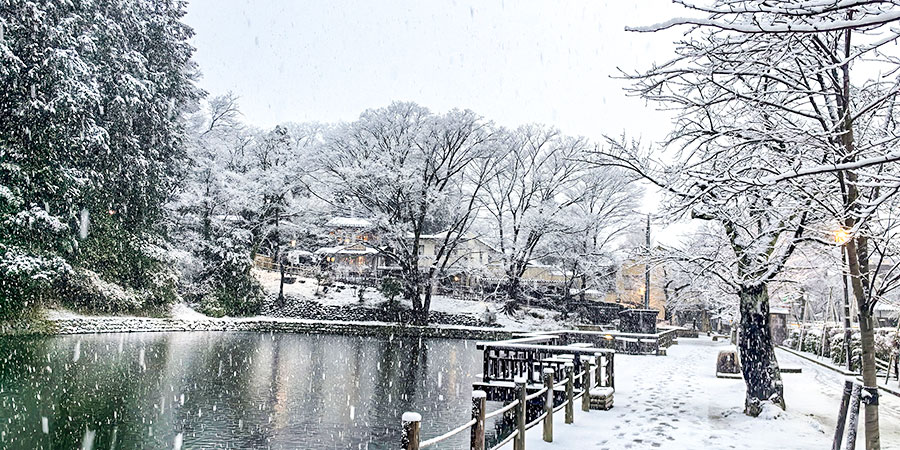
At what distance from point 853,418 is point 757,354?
4018 mm

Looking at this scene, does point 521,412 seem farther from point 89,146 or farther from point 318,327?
point 318,327

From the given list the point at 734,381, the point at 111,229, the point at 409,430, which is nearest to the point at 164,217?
the point at 111,229

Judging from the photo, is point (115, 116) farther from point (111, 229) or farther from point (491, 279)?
point (491, 279)

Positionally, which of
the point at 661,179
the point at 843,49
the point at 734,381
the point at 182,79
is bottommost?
the point at 734,381

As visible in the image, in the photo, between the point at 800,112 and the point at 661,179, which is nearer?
the point at 800,112

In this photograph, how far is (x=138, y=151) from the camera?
87.7ft

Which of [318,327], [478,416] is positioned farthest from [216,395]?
[318,327]

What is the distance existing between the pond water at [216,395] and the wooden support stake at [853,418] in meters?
5.60

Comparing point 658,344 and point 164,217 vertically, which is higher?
point 164,217

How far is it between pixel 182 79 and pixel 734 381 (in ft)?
89.0

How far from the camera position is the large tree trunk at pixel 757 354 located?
9.41 metres

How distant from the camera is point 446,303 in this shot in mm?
38188

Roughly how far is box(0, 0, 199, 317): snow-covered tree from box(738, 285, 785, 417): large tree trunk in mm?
19814

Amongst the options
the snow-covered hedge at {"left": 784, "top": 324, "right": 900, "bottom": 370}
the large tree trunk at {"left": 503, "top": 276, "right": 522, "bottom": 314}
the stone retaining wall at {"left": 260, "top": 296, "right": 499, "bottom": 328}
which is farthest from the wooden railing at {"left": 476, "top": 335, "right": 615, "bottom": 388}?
the large tree trunk at {"left": 503, "top": 276, "right": 522, "bottom": 314}
